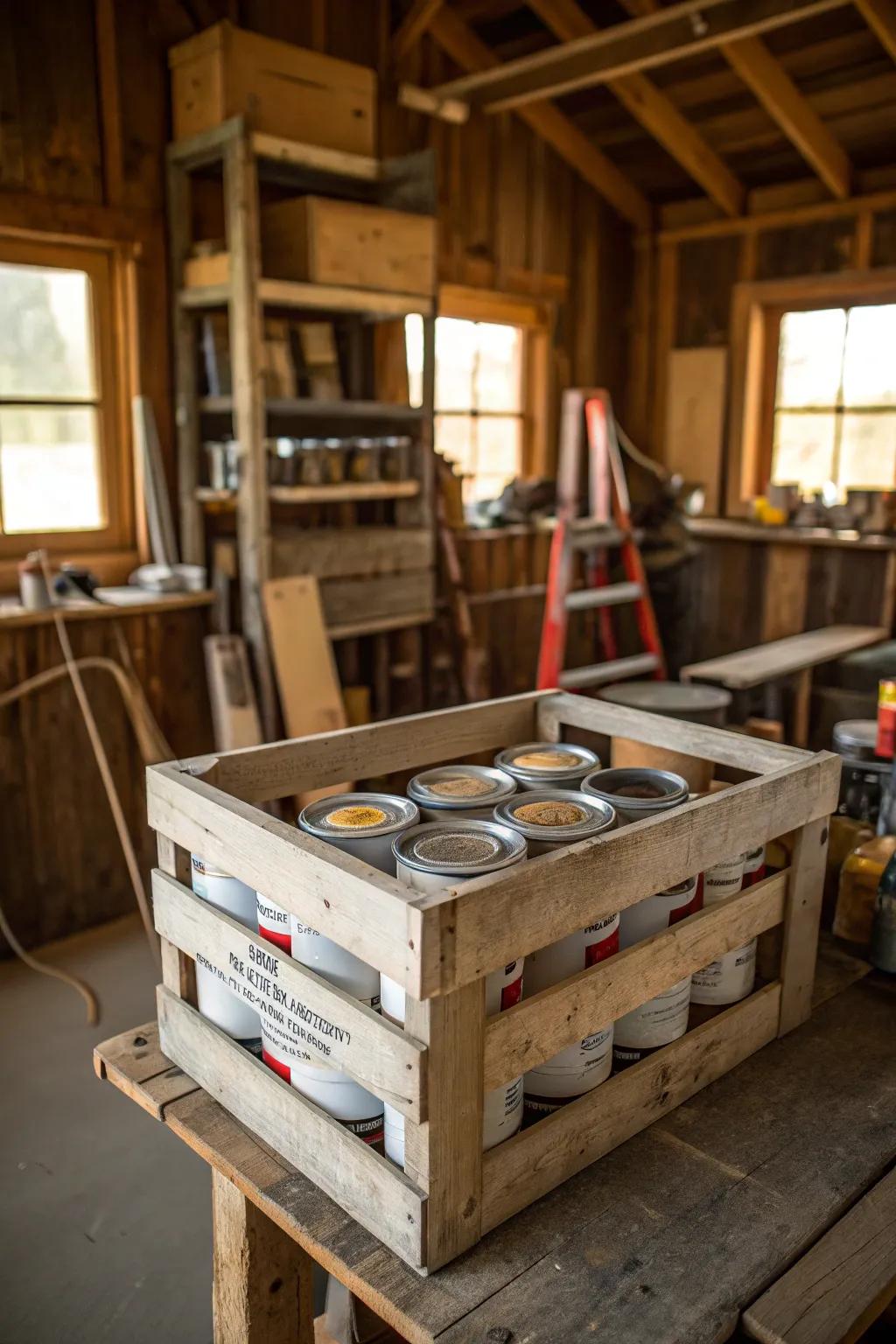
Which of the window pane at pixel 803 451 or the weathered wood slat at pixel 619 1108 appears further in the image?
the window pane at pixel 803 451

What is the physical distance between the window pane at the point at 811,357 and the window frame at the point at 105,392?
3157 mm

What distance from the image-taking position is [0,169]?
10.5 feet

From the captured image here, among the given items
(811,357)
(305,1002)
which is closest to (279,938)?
(305,1002)

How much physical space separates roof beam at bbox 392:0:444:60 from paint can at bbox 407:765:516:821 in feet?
11.8

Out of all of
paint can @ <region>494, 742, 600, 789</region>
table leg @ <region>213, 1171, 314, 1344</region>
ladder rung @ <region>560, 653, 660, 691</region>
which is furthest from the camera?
ladder rung @ <region>560, 653, 660, 691</region>

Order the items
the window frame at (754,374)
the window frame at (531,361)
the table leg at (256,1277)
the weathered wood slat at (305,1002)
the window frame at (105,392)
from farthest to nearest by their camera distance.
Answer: the window frame at (754,374) < the window frame at (531,361) < the window frame at (105,392) < the table leg at (256,1277) < the weathered wood slat at (305,1002)

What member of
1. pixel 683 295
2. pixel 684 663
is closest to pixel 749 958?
pixel 684 663

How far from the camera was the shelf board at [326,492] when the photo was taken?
3559 mm

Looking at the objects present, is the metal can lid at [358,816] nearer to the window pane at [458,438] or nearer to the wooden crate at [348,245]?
the wooden crate at [348,245]

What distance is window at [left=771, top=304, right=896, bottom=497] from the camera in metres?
4.80

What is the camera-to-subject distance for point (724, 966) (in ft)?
4.58

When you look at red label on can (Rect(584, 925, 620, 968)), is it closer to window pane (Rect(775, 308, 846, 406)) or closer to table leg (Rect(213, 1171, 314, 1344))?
table leg (Rect(213, 1171, 314, 1344))

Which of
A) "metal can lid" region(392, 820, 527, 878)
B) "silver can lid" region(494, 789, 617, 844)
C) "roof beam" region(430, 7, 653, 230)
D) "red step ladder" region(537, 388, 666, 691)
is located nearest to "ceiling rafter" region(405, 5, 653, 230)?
"roof beam" region(430, 7, 653, 230)

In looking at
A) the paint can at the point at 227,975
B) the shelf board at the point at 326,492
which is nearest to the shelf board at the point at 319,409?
the shelf board at the point at 326,492
